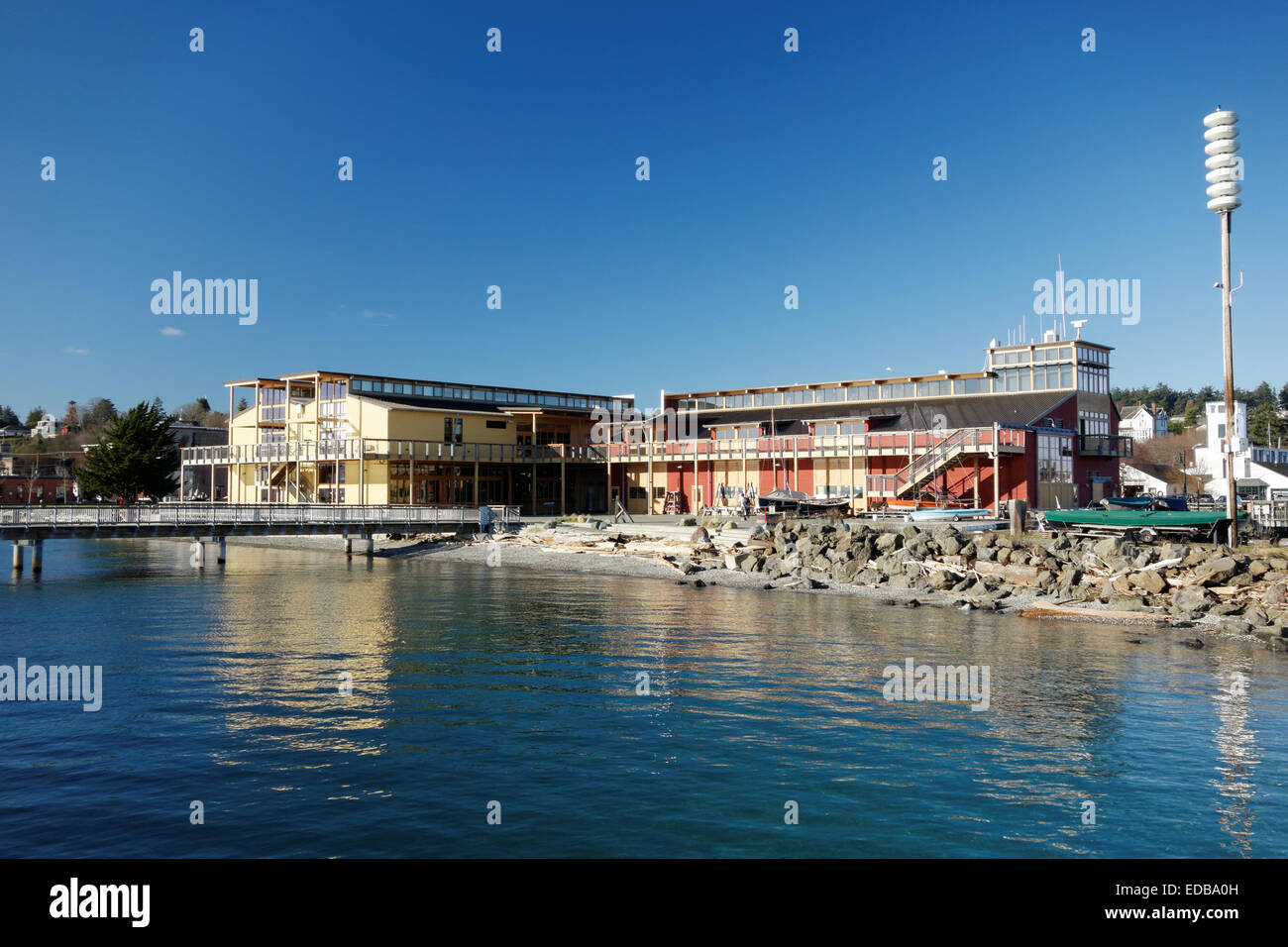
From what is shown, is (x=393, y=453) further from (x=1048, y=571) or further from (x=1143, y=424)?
(x=1143, y=424)

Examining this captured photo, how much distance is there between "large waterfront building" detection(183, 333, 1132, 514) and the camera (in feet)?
176

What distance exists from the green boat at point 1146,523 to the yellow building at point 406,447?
36.5 m

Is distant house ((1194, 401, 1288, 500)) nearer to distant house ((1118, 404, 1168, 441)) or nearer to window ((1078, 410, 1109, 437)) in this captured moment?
window ((1078, 410, 1109, 437))

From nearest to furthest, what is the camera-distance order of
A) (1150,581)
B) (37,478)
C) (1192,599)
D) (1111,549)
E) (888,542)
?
(1192,599) → (1150,581) → (1111,549) → (888,542) → (37,478)

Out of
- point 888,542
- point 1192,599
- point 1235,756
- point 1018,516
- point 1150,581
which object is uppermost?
point 1018,516

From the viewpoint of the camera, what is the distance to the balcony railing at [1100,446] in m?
56.8

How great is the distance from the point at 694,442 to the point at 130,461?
→ 44.4 metres

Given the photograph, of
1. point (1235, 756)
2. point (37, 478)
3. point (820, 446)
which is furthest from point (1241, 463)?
point (37, 478)

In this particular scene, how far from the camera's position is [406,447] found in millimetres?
60656

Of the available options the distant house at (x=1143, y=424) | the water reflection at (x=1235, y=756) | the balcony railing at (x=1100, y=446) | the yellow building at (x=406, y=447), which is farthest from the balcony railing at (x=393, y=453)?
the distant house at (x=1143, y=424)

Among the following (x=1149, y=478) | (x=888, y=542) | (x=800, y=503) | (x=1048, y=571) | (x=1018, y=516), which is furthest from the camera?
(x=1149, y=478)

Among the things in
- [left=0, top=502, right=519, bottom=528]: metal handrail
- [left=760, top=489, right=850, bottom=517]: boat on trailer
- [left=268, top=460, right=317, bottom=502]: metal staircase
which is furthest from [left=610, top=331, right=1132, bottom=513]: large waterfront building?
[left=268, top=460, right=317, bottom=502]: metal staircase
